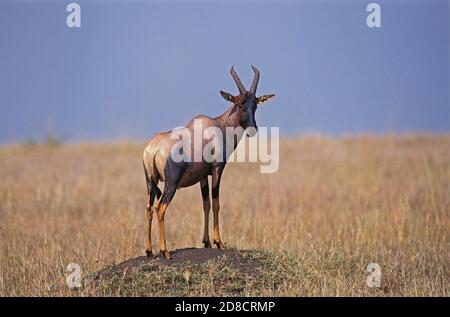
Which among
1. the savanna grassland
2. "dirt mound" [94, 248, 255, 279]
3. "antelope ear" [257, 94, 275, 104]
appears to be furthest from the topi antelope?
the savanna grassland

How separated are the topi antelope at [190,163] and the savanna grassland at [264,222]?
0.84 meters

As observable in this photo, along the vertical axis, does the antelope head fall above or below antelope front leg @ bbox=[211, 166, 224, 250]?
above

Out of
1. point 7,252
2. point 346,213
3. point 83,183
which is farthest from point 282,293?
point 83,183

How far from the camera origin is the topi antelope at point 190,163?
9445 millimetres

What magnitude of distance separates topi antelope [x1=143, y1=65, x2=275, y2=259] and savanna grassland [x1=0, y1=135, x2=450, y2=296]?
2.76 feet

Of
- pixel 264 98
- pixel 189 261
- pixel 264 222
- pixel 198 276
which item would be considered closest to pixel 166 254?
pixel 189 261

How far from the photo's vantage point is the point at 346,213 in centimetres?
1711

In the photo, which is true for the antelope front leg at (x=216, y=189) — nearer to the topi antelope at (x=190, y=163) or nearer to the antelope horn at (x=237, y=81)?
the topi antelope at (x=190, y=163)

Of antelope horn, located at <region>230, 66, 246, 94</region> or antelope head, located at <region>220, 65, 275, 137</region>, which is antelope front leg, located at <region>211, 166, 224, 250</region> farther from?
antelope horn, located at <region>230, 66, 246, 94</region>

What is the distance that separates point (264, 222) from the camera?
15.1 metres

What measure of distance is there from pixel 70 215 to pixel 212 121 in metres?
8.41

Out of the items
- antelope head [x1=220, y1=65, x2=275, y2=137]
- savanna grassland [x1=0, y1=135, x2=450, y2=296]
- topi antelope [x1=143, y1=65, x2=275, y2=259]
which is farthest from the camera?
savanna grassland [x1=0, y1=135, x2=450, y2=296]

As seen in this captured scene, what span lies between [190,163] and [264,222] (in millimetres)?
Answer: 5746

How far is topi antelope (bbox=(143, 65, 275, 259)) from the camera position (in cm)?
945
